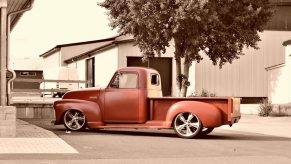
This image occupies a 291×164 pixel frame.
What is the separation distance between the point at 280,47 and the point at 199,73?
664 centimetres

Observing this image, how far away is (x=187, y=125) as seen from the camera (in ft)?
55.2

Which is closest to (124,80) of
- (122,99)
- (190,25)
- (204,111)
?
(122,99)

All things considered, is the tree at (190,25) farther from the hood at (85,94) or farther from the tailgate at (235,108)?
the tailgate at (235,108)

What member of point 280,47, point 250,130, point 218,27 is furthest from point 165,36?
point 250,130

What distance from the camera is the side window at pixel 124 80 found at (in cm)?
1778

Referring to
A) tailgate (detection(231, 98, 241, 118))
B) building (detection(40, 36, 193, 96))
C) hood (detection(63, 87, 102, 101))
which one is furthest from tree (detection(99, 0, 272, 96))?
tailgate (detection(231, 98, 241, 118))

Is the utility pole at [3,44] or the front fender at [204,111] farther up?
the utility pole at [3,44]

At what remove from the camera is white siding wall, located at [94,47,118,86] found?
45188mm

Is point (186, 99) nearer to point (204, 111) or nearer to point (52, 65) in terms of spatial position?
point (204, 111)

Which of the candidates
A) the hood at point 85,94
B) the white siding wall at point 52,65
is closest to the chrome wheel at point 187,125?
the hood at point 85,94

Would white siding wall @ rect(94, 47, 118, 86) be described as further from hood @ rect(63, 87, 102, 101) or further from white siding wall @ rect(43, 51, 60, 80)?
hood @ rect(63, 87, 102, 101)

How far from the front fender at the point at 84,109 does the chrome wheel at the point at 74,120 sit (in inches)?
6.6

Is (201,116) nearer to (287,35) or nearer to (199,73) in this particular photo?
(199,73)

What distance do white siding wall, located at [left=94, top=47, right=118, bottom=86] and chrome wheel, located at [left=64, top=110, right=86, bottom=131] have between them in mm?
25849
